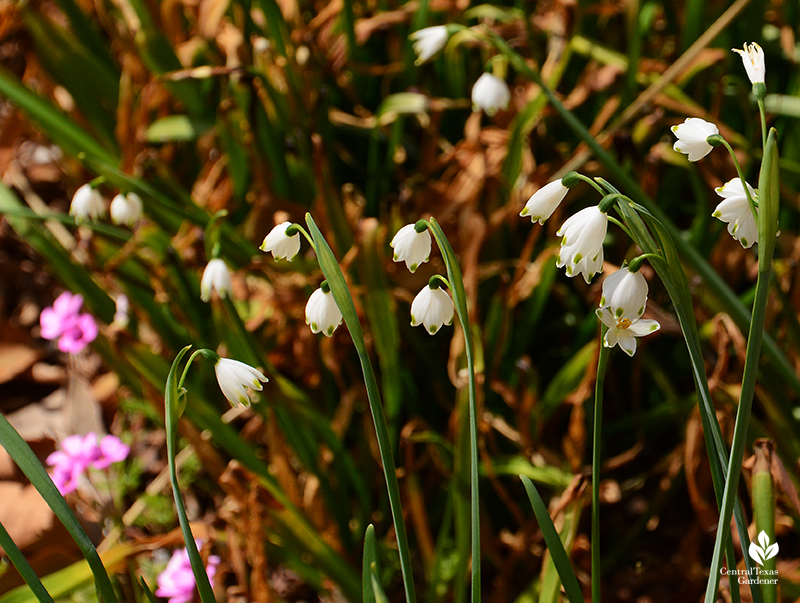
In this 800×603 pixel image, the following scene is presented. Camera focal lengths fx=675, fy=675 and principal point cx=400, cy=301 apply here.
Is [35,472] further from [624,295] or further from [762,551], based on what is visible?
[762,551]

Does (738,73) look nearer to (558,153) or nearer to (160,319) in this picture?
(558,153)

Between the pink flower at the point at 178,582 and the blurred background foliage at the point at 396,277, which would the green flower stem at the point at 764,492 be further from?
the pink flower at the point at 178,582

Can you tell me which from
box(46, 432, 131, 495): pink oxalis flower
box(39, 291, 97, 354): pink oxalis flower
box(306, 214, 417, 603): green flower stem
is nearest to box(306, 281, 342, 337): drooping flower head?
box(306, 214, 417, 603): green flower stem

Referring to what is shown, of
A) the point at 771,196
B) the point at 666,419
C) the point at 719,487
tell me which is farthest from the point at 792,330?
the point at 771,196

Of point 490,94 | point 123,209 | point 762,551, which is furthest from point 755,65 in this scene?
point 123,209

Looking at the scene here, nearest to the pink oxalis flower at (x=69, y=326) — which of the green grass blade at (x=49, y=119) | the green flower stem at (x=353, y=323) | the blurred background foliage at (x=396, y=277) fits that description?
the blurred background foliage at (x=396, y=277)

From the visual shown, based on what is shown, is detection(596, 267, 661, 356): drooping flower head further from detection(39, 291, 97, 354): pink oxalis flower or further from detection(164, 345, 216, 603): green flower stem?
detection(39, 291, 97, 354): pink oxalis flower
